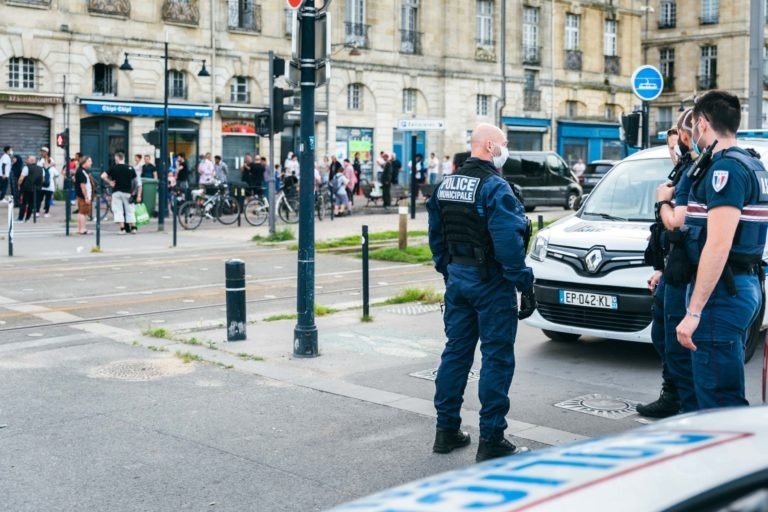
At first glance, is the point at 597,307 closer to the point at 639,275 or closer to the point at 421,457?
the point at 639,275

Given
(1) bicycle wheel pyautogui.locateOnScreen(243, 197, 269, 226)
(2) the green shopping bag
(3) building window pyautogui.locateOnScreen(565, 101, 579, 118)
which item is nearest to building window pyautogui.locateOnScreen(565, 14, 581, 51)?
(3) building window pyautogui.locateOnScreen(565, 101, 579, 118)

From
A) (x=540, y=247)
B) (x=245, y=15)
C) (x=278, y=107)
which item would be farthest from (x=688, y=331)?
(x=245, y=15)

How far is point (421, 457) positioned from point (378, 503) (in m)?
3.69

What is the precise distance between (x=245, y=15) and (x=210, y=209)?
15.7 metres

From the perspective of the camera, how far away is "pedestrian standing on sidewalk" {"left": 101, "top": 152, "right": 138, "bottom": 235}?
22625mm

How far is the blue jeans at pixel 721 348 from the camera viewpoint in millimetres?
4840

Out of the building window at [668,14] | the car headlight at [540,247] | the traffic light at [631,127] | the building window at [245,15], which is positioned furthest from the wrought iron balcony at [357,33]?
the car headlight at [540,247]

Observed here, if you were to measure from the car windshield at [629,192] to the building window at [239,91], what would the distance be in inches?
1231

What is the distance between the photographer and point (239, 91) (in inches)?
1563

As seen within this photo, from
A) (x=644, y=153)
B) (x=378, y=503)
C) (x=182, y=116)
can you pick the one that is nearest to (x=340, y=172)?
(x=182, y=116)

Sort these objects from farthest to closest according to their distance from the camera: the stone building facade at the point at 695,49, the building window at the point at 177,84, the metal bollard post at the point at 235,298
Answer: the stone building facade at the point at 695,49, the building window at the point at 177,84, the metal bollard post at the point at 235,298

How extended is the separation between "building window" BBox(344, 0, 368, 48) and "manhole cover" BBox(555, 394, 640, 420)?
36150 millimetres

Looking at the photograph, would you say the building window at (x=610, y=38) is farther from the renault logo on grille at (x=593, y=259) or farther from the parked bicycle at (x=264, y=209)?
the renault logo on grille at (x=593, y=259)

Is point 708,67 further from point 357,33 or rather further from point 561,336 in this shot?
point 561,336
